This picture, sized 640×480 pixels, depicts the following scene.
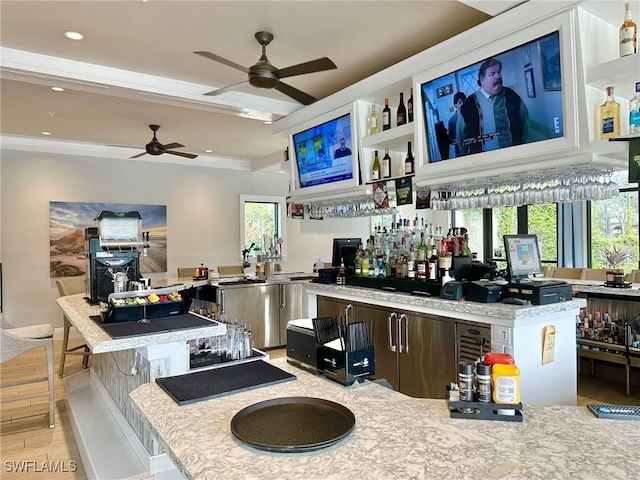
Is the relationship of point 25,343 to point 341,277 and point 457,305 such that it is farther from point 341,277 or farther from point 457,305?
point 457,305

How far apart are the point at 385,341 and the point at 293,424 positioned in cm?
230

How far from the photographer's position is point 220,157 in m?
7.99

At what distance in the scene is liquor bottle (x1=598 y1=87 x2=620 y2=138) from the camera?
224 centimetres

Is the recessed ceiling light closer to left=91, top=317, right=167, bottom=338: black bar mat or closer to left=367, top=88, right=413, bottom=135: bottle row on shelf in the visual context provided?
left=91, top=317, right=167, bottom=338: black bar mat

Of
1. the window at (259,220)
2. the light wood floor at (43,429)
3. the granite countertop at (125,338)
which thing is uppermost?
the window at (259,220)

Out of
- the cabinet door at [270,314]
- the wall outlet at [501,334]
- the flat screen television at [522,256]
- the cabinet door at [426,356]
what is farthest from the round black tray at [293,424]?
the cabinet door at [270,314]

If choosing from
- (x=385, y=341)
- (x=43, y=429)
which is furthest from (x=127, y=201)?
(x=385, y=341)

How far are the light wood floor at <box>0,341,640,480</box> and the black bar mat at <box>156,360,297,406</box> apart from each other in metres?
1.78

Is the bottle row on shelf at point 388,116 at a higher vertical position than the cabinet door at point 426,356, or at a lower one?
higher

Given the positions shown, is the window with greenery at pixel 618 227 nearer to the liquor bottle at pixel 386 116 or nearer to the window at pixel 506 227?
the window at pixel 506 227

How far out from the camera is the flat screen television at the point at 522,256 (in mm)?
2820

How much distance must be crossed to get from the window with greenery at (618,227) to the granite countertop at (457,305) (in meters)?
4.03

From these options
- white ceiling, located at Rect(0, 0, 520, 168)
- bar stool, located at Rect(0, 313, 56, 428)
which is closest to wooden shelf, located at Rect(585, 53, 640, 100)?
white ceiling, located at Rect(0, 0, 520, 168)

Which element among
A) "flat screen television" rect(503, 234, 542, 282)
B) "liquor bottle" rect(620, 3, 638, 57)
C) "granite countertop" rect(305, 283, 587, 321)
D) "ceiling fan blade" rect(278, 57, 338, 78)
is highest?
"ceiling fan blade" rect(278, 57, 338, 78)
